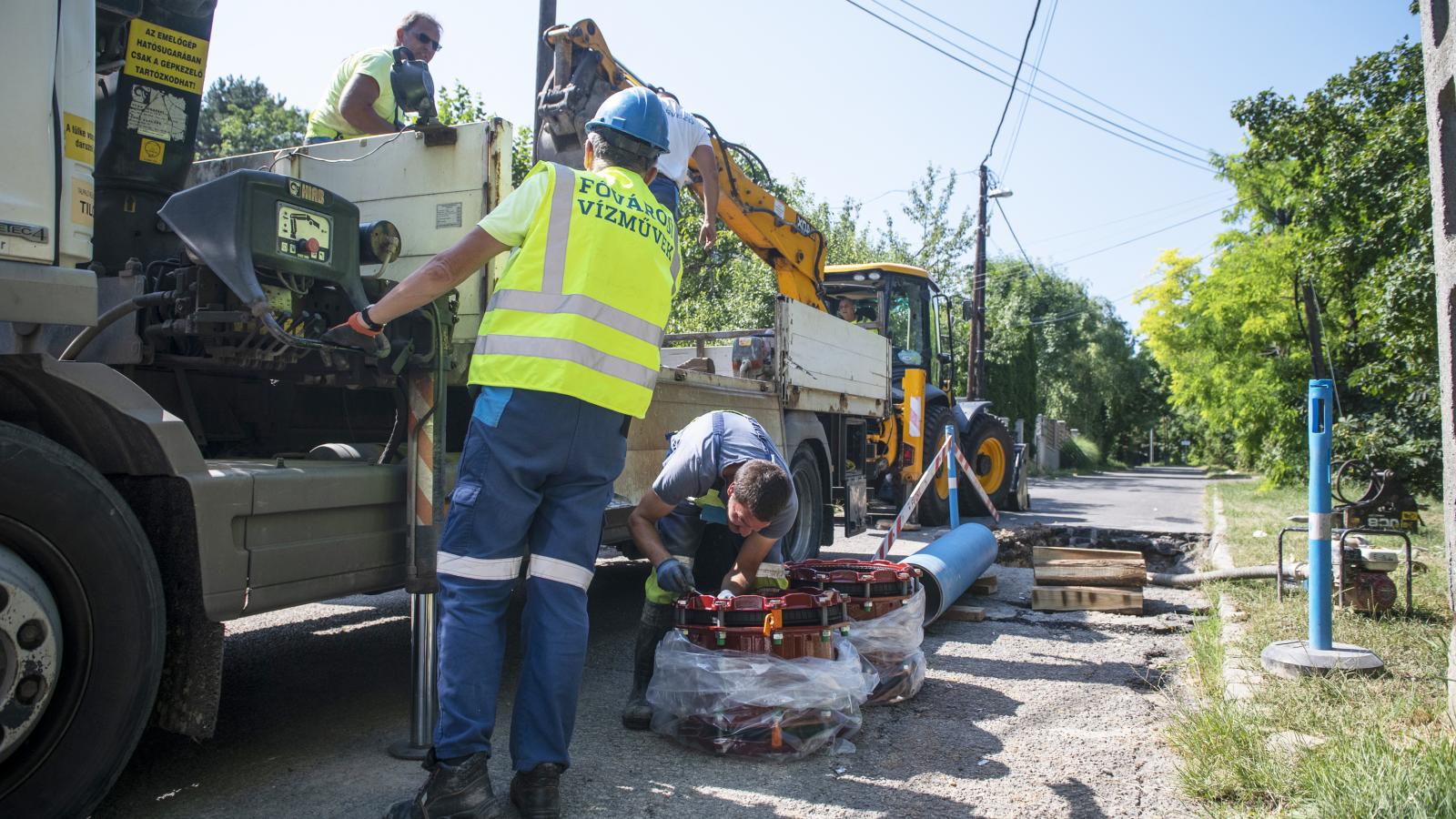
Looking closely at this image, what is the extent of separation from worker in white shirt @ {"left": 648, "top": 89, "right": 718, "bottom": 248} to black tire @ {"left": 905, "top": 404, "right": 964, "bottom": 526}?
5301 millimetres

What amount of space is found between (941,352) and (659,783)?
9636 millimetres

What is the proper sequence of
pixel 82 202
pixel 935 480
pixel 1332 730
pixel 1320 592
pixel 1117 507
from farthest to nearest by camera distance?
pixel 1117 507 < pixel 935 480 < pixel 1320 592 < pixel 1332 730 < pixel 82 202

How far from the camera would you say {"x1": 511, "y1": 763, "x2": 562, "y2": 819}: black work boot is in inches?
109

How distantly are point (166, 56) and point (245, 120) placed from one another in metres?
38.9

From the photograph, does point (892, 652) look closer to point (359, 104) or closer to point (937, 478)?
point (359, 104)

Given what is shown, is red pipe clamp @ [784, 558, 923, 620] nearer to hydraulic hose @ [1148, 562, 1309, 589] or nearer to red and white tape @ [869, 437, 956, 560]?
red and white tape @ [869, 437, 956, 560]

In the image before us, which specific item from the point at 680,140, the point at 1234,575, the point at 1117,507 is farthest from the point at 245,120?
the point at 1234,575

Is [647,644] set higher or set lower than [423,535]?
lower

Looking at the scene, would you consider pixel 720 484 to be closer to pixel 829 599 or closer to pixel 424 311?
pixel 829 599

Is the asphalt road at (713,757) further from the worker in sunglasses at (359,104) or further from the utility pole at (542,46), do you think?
the utility pole at (542,46)

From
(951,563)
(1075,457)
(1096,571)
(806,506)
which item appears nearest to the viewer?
(951,563)

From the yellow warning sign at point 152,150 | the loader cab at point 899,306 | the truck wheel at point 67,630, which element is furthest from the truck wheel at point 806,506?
the truck wheel at point 67,630

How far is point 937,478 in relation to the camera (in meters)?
11.6

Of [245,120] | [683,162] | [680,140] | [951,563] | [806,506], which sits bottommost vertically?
[951,563]
